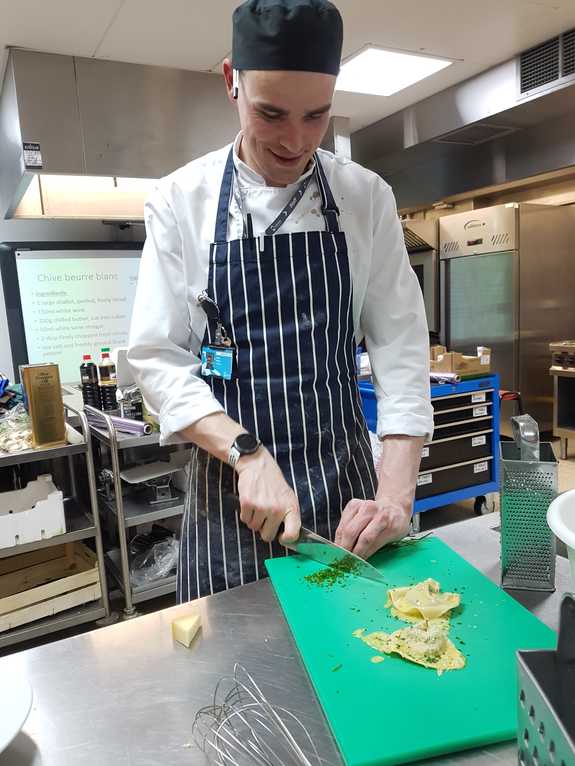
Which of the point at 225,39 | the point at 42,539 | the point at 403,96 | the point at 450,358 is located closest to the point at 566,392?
the point at 450,358

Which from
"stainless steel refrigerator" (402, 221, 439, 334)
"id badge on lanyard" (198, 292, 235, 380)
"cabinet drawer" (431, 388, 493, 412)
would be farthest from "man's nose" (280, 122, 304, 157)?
"stainless steel refrigerator" (402, 221, 439, 334)

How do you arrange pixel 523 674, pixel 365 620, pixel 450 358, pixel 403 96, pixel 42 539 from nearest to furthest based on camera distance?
pixel 523 674 → pixel 365 620 → pixel 42 539 → pixel 450 358 → pixel 403 96

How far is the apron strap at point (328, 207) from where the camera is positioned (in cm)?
110

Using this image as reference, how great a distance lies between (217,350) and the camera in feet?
3.46

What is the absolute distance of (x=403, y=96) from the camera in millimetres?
4051

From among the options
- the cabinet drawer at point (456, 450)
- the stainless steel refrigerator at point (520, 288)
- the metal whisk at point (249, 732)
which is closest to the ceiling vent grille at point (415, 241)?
the stainless steel refrigerator at point (520, 288)

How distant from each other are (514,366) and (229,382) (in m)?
4.05

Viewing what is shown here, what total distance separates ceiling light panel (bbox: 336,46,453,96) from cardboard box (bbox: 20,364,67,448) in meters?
2.49

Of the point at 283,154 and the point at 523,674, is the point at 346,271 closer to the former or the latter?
the point at 283,154

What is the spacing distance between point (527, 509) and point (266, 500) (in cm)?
39

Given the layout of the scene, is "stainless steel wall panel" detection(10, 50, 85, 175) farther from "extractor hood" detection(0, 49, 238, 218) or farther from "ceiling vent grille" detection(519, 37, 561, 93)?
"ceiling vent grille" detection(519, 37, 561, 93)

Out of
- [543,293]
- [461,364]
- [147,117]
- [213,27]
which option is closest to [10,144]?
[147,117]

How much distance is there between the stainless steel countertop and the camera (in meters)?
0.61

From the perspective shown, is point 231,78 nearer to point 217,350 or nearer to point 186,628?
point 217,350
